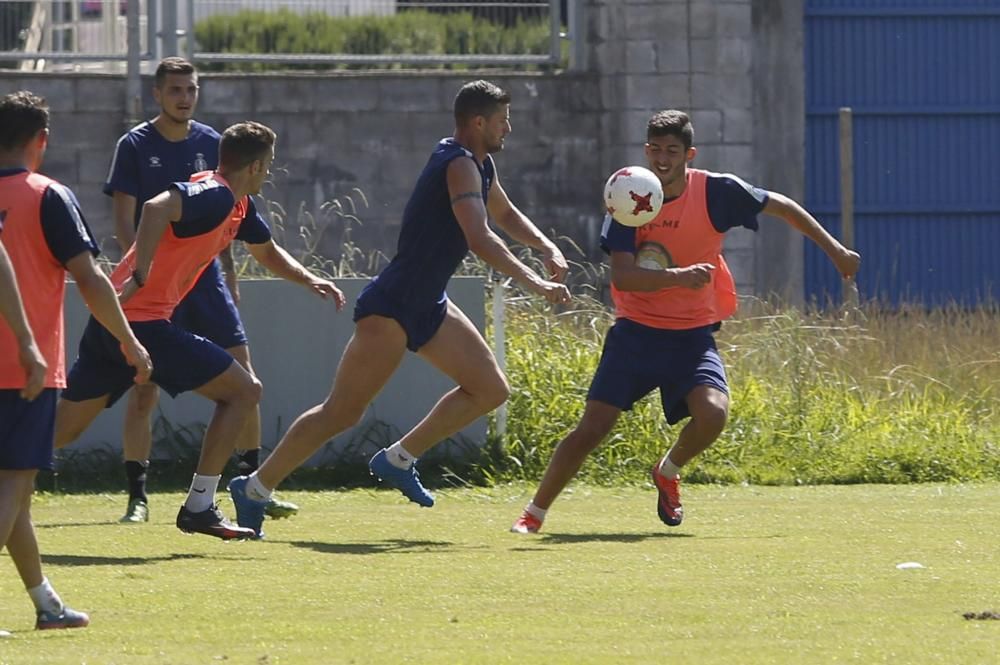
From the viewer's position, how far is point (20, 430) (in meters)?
5.72

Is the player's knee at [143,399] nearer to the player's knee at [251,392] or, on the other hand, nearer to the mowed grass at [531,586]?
the mowed grass at [531,586]

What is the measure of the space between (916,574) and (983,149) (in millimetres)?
14225

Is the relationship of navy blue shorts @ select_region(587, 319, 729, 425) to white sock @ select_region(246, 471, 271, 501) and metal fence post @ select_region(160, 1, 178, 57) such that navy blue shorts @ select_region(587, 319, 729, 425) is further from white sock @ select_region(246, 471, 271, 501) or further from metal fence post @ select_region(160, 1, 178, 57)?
metal fence post @ select_region(160, 1, 178, 57)

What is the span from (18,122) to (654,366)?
132 inches

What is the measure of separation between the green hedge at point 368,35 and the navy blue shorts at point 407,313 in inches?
394

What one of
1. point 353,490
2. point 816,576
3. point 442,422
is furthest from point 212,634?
point 353,490

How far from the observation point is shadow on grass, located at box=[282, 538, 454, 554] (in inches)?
309

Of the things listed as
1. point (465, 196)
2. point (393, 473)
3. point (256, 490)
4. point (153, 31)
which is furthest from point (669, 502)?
→ point (153, 31)

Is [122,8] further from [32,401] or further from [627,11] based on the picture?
[32,401]

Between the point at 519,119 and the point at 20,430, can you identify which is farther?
the point at 519,119

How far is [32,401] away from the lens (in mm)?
5727

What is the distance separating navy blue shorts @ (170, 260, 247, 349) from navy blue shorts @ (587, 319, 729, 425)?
173cm

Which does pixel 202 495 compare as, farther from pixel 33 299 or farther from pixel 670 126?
pixel 670 126

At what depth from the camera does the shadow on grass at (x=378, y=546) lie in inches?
309
